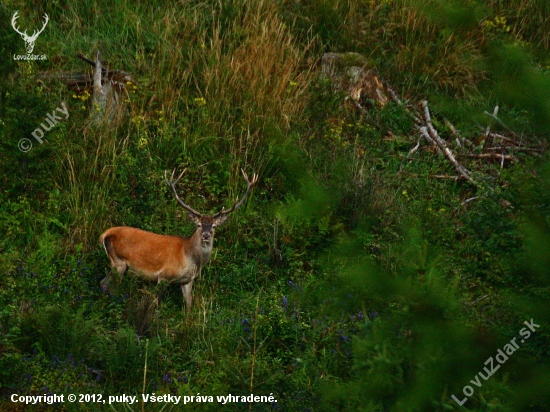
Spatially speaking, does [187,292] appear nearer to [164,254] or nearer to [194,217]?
[164,254]

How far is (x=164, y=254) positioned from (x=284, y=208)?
588 centimetres

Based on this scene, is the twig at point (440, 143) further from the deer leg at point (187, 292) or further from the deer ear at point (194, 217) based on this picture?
the deer leg at point (187, 292)

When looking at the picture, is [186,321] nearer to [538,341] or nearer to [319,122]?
[319,122]

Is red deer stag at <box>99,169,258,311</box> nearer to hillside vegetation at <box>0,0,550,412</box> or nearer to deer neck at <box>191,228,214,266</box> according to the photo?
deer neck at <box>191,228,214,266</box>

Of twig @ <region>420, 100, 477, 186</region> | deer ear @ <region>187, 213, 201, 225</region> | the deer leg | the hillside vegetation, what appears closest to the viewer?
the hillside vegetation

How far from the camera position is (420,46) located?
1220cm

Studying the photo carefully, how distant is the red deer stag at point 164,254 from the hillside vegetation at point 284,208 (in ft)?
0.59

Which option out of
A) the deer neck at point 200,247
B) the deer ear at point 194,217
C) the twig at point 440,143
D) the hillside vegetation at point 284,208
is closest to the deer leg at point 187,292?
the hillside vegetation at point 284,208

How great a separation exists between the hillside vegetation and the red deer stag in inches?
7.0

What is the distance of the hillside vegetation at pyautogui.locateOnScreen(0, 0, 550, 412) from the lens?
3125 mm

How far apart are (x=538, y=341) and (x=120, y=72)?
321 inches

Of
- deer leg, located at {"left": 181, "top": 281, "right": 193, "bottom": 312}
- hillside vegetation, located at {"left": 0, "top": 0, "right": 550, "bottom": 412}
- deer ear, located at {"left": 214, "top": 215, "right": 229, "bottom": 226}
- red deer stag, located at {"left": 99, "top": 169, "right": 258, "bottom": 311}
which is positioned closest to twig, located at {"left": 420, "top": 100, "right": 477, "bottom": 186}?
hillside vegetation, located at {"left": 0, "top": 0, "right": 550, "bottom": 412}

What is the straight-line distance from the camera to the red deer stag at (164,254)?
336 inches

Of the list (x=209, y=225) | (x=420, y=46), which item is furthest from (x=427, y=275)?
(x=420, y=46)
